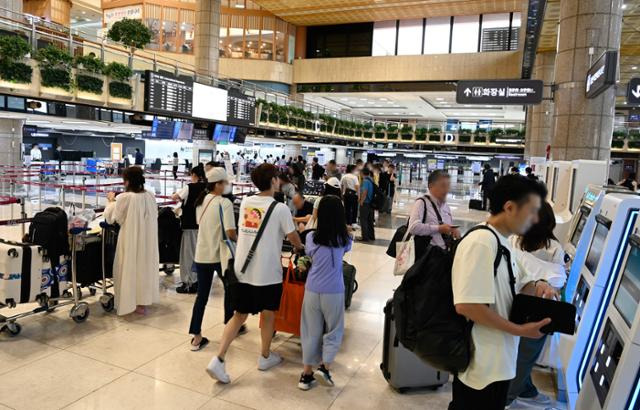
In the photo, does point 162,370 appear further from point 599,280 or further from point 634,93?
point 634,93

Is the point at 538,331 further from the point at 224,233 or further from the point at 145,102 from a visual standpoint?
the point at 145,102

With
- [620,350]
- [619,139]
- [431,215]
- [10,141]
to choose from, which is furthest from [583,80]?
[619,139]

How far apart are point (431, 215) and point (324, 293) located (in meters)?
1.59

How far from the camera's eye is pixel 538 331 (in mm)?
1847

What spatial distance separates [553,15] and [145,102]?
12.7 m

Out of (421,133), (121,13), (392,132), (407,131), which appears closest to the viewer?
(421,133)

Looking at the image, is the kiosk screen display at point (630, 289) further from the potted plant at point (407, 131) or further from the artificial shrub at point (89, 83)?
the potted plant at point (407, 131)

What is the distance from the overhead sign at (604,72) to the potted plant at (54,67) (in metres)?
8.42

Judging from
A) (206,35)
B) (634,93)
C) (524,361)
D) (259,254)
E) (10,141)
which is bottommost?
(524,361)

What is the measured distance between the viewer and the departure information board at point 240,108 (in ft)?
44.8

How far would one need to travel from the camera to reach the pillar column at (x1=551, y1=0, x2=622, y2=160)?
6938 mm

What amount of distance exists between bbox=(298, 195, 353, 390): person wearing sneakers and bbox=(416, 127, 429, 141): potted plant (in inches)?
922

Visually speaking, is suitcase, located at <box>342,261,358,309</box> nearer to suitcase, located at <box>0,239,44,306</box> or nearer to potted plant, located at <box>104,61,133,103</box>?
suitcase, located at <box>0,239,44,306</box>

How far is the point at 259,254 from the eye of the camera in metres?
3.47
